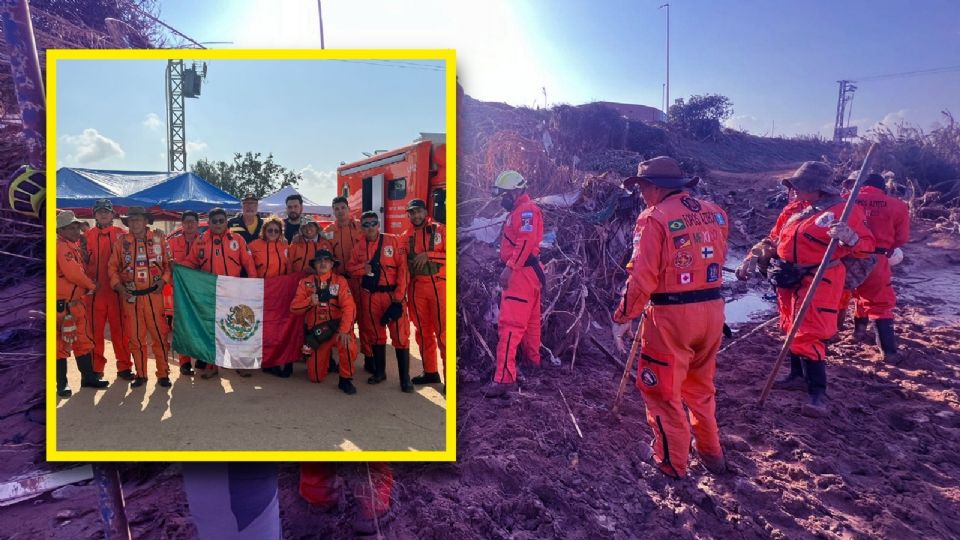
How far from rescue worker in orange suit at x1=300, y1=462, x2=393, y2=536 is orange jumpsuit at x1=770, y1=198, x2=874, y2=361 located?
4.14 meters

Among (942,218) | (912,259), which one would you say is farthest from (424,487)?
(942,218)

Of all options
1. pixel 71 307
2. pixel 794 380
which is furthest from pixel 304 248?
pixel 794 380

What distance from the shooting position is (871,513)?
351cm

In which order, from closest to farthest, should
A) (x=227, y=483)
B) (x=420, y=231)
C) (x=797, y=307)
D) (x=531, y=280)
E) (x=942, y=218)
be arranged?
(x=227, y=483) → (x=420, y=231) → (x=797, y=307) → (x=531, y=280) → (x=942, y=218)

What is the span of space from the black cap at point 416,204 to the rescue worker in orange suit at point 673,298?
1965 millimetres

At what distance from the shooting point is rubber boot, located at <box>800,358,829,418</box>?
4.99 meters

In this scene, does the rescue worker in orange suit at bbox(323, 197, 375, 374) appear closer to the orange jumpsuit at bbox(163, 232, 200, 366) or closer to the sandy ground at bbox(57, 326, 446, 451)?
the sandy ground at bbox(57, 326, 446, 451)

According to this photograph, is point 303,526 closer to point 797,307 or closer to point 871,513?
point 871,513

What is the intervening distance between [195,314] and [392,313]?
2.87ft

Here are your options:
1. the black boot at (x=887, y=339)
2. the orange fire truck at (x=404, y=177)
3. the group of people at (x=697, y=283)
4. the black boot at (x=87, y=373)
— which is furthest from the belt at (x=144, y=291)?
the black boot at (x=887, y=339)

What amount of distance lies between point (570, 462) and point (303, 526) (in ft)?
6.41

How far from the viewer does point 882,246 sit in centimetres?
641

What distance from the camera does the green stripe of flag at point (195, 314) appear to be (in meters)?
2.19

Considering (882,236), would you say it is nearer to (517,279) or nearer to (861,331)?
(861,331)
